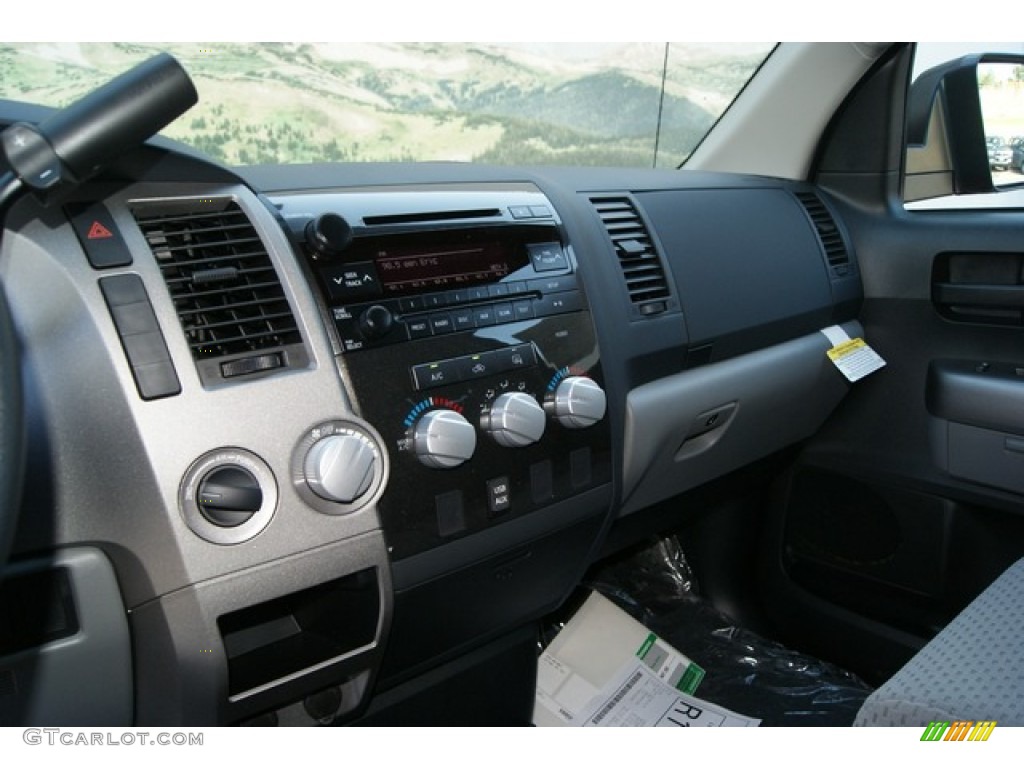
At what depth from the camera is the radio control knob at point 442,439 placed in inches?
40.4

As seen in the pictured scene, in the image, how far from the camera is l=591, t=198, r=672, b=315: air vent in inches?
58.1

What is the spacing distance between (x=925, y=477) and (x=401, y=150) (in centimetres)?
125

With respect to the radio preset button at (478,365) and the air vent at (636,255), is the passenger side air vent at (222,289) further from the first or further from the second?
the air vent at (636,255)

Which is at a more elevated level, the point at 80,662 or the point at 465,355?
the point at 465,355

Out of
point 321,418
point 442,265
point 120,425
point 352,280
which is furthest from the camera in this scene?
point 442,265

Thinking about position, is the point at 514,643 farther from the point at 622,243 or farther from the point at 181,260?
the point at 181,260

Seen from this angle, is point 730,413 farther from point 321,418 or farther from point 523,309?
point 321,418

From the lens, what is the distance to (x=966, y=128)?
2.05 meters

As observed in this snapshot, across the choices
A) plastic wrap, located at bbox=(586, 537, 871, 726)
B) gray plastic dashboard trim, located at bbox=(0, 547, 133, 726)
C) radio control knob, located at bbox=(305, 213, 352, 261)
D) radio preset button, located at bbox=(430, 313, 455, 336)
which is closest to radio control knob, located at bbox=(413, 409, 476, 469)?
radio preset button, located at bbox=(430, 313, 455, 336)

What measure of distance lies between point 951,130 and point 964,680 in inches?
58.6

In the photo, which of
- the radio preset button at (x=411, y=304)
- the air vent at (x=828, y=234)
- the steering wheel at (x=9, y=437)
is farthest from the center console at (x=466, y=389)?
the air vent at (x=828, y=234)

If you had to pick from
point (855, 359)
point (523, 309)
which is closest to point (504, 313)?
point (523, 309)

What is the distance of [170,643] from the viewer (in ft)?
2.92

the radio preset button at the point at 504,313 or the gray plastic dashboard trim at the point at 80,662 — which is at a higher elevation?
the radio preset button at the point at 504,313
